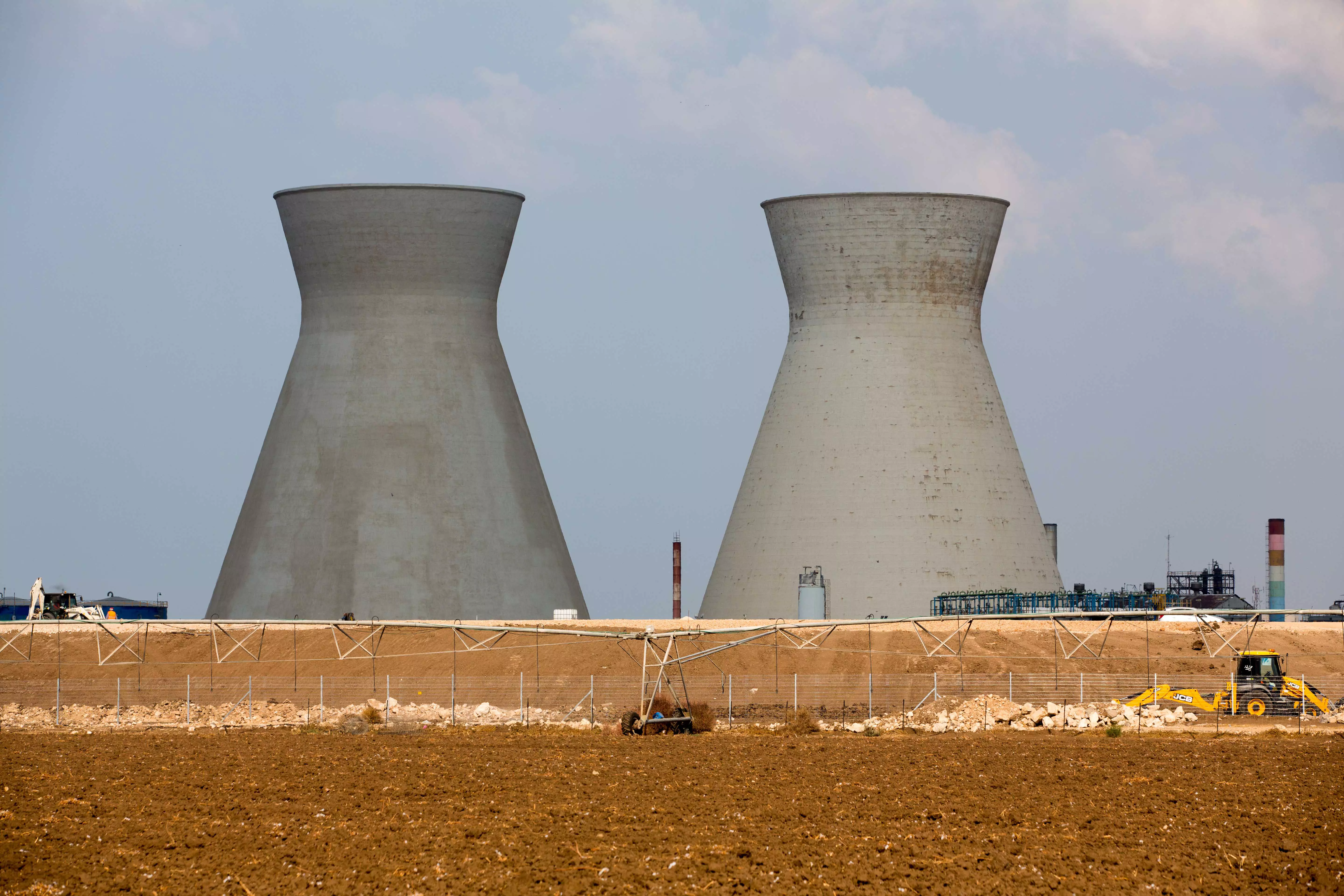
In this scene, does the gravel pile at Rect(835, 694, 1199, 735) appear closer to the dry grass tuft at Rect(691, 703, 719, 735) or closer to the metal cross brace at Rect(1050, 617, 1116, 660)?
the metal cross brace at Rect(1050, 617, 1116, 660)

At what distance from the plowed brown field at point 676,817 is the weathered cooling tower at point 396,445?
1681cm

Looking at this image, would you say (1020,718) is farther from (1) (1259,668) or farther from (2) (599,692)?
(2) (599,692)

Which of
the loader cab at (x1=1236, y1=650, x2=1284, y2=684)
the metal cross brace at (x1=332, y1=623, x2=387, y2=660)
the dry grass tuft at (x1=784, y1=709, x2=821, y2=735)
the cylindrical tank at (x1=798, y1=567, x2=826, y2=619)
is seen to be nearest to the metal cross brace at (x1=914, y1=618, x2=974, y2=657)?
the dry grass tuft at (x1=784, y1=709, x2=821, y2=735)

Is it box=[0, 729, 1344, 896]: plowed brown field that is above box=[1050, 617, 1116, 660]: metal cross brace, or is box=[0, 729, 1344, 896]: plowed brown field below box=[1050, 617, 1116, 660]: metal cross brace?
below

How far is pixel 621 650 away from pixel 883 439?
33.3 ft

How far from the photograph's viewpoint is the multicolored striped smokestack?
181ft

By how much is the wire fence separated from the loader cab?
191cm

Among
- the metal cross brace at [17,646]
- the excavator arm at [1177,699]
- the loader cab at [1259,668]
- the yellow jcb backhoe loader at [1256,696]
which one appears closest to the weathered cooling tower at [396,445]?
the metal cross brace at [17,646]

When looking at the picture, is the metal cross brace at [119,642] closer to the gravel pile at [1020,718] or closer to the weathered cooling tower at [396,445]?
the weathered cooling tower at [396,445]

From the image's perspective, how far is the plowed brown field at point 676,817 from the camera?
62.5 ft

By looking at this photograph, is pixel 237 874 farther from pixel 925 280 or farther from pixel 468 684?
pixel 925 280

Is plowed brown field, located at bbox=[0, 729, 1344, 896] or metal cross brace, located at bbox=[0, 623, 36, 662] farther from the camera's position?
metal cross brace, located at bbox=[0, 623, 36, 662]

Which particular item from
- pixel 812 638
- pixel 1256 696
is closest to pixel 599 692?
pixel 812 638

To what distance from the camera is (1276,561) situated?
55.5 meters
